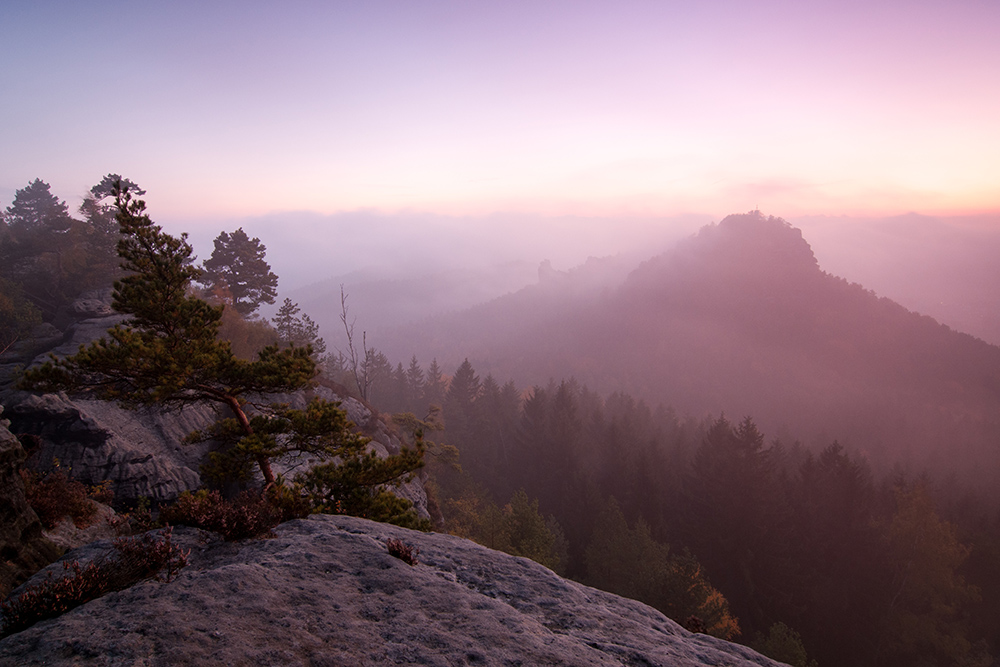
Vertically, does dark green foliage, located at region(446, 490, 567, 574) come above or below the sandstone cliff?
below

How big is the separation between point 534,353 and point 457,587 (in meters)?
152

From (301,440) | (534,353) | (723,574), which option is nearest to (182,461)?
(301,440)

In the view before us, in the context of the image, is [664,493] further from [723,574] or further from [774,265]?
[774,265]

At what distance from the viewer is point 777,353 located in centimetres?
12262

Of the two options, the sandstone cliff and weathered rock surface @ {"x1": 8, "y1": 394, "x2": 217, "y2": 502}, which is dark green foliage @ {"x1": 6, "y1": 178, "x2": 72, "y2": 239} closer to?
the sandstone cliff

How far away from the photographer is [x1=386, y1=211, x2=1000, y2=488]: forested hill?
295ft

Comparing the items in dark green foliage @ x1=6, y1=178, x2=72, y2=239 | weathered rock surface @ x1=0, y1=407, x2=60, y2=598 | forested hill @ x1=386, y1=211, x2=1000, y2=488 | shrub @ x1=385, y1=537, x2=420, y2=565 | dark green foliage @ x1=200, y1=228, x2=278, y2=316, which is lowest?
forested hill @ x1=386, y1=211, x2=1000, y2=488

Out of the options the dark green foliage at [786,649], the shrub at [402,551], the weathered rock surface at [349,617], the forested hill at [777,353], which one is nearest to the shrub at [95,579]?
the weathered rock surface at [349,617]

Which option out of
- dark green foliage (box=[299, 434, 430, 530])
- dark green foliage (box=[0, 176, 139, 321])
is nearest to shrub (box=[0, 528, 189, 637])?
dark green foliage (box=[299, 434, 430, 530])

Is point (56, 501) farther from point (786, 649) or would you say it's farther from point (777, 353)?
point (777, 353)

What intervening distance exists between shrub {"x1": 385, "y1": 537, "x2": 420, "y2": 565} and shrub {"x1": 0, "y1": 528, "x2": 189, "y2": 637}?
117 inches

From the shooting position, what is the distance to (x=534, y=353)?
15812 centimetres

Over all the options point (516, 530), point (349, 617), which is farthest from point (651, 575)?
point (349, 617)

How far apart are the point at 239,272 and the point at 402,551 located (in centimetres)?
3537
